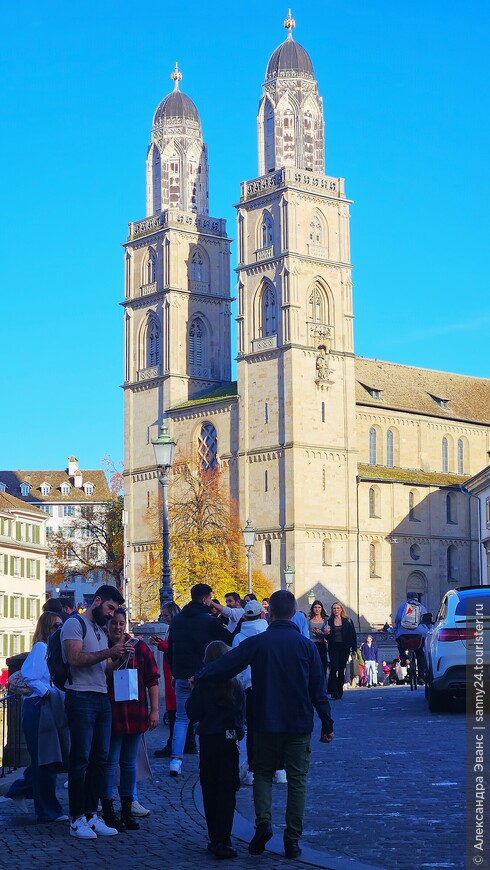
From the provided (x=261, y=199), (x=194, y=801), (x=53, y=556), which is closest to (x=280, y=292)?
(x=261, y=199)

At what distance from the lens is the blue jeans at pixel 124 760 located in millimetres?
12492

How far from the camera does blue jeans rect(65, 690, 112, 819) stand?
1203 cm

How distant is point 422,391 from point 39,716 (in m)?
88.1

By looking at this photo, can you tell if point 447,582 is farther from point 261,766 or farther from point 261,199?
point 261,766

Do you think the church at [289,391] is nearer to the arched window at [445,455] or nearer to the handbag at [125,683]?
the arched window at [445,455]

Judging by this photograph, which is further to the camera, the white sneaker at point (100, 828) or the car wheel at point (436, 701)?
the car wheel at point (436, 701)

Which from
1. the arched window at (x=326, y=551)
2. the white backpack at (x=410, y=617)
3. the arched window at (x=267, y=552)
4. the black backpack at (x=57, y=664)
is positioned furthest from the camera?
the arched window at (x=326, y=551)

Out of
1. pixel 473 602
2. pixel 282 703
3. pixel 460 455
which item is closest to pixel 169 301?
pixel 460 455

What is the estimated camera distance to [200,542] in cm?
7706

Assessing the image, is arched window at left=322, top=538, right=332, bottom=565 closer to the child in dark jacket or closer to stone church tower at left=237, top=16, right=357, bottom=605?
stone church tower at left=237, top=16, right=357, bottom=605

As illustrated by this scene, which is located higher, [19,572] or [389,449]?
[389,449]

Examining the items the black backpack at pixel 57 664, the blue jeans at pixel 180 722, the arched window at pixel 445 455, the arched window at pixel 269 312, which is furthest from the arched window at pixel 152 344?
the black backpack at pixel 57 664

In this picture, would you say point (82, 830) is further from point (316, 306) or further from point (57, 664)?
point (316, 306)

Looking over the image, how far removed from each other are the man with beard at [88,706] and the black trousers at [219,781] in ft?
3.51
